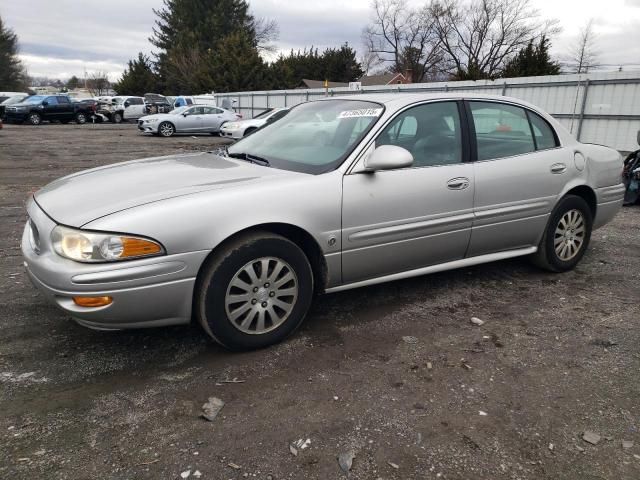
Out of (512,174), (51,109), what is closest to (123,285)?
(512,174)

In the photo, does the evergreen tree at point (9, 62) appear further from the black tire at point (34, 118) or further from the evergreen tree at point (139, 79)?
the black tire at point (34, 118)

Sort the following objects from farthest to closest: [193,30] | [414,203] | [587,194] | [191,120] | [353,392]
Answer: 1. [193,30]
2. [191,120]
3. [587,194]
4. [414,203]
5. [353,392]

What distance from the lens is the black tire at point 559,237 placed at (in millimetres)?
4332

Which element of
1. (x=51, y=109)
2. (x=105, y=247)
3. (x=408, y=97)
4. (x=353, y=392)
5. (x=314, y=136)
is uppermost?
(x=408, y=97)

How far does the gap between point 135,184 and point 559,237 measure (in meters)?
3.49

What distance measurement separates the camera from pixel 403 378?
2840 mm

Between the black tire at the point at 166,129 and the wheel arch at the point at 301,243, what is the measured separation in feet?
69.0

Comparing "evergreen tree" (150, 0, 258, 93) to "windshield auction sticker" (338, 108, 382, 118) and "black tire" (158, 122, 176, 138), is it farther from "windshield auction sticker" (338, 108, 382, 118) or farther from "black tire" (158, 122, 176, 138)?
→ "windshield auction sticker" (338, 108, 382, 118)

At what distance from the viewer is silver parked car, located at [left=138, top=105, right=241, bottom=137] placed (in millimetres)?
22484

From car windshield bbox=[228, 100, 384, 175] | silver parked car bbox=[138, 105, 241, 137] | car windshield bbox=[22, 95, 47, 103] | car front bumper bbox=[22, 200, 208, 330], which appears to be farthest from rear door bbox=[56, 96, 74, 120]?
car front bumper bbox=[22, 200, 208, 330]

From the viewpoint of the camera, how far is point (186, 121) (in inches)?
898

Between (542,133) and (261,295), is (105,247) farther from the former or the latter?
(542,133)

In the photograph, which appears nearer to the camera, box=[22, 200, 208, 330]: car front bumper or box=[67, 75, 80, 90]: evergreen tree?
box=[22, 200, 208, 330]: car front bumper

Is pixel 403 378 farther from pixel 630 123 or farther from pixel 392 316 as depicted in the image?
pixel 630 123
